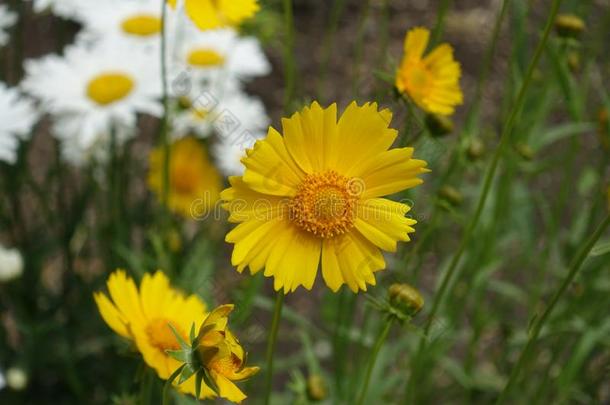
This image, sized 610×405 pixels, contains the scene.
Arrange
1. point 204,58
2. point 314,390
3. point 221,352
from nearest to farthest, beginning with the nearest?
point 221,352 < point 314,390 < point 204,58

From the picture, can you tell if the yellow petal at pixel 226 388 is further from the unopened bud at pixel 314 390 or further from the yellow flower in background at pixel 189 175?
the yellow flower in background at pixel 189 175

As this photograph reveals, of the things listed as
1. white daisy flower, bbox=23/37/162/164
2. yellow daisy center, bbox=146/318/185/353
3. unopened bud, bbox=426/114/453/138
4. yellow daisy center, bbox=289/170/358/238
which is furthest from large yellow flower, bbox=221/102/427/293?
white daisy flower, bbox=23/37/162/164

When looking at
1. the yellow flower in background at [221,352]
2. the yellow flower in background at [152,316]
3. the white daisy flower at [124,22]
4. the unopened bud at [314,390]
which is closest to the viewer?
the yellow flower in background at [221,352]

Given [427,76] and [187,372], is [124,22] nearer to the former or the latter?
[427,76]

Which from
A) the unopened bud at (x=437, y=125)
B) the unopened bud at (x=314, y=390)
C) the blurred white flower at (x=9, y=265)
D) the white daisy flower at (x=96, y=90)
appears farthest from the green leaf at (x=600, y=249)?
the blurred white flower at (x=9, y=265)

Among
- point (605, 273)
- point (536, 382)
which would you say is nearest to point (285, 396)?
point (536, 382)

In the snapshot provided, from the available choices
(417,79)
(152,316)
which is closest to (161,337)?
(152,316)

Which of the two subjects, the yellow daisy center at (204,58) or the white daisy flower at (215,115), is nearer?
the white daisy flower at (215,115)
